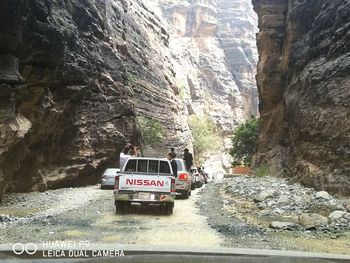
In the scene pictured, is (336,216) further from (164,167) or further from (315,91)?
(315,91)

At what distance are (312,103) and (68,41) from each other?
14.8 metres

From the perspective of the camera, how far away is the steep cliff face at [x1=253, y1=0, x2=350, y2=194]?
18172 mm

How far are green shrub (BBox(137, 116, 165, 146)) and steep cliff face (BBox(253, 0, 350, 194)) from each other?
17.4 m

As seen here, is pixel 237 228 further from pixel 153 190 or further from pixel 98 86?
pixel 98 86

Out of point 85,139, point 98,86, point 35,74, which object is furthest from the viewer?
point 98,86

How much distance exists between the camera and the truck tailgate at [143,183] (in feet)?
43.0

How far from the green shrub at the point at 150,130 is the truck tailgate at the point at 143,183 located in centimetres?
3680

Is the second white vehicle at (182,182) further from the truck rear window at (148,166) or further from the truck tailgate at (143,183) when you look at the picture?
the truck tailgate at (143,183)

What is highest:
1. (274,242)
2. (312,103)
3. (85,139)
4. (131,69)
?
(131,69)

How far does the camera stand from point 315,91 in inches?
837

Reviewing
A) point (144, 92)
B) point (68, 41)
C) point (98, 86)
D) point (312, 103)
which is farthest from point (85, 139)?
point (144, 92)

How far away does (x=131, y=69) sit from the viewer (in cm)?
5159

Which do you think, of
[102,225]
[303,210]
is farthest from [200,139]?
[102,225]

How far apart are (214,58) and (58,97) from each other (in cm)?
9551
